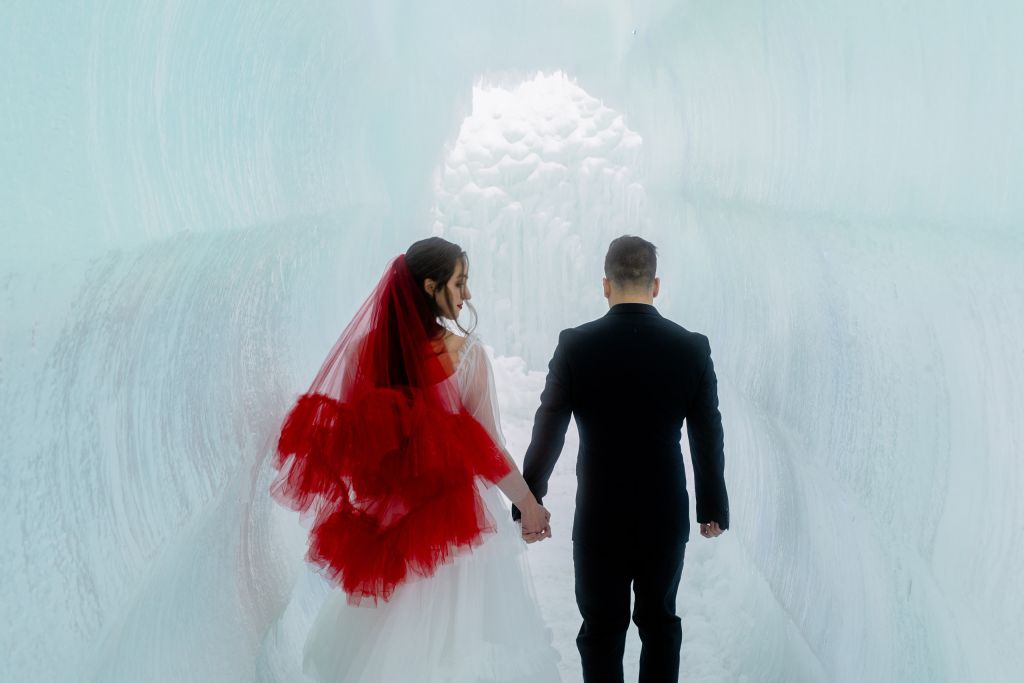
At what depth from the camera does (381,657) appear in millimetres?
1677

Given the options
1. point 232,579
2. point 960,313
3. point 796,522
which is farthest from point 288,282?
point 960,313

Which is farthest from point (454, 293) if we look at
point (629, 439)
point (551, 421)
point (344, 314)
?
point (344, 314)

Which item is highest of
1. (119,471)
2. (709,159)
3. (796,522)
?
(709,159)

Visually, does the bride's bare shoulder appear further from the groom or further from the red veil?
the groom

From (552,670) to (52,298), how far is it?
113 centimetres

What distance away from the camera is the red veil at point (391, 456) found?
165cm

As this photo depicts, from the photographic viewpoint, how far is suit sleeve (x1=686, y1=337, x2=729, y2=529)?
1785 millimetres

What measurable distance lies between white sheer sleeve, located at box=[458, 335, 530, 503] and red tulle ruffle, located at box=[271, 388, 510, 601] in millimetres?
41

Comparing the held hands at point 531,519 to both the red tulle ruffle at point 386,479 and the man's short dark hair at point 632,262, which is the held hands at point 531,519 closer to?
the red tulle ruffle at point 386,479

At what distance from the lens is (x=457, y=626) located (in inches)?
67.2

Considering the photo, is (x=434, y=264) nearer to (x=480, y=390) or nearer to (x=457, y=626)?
(x=480, y=390)

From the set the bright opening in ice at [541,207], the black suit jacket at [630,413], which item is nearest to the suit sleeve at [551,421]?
the black suit jacket at [630,413]

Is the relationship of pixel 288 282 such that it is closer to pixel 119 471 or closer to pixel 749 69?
pixel 119 471

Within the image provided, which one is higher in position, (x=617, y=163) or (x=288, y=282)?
(x=617, y=163)
